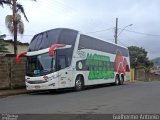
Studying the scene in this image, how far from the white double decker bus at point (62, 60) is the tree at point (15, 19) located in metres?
3.99

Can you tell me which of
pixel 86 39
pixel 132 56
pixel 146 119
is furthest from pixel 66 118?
pixel 132 56

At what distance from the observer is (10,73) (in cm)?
2747

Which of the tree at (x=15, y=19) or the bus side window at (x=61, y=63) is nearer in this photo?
the bus side window at (x=61, y=63)

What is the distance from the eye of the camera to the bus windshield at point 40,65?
77.9 ft

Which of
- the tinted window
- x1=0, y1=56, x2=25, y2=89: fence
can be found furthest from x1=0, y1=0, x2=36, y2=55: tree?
the tinted window

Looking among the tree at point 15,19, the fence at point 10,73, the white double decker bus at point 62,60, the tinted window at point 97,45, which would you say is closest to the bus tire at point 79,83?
the white double decker bus at point 62,60

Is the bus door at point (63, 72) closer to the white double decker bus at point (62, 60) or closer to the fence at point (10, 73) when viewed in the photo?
the white double decker bus at point (62, 60)

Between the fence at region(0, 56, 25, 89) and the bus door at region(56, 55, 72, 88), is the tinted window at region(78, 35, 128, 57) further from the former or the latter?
the fence at region(0, 56, 25, 89)

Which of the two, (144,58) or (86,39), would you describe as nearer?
(86,39)

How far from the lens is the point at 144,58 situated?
87.4 m

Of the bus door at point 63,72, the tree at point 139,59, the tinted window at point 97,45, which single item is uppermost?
the tree at point 139,59

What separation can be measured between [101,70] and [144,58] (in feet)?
191

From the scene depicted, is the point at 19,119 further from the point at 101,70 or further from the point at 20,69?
the point at 101,70

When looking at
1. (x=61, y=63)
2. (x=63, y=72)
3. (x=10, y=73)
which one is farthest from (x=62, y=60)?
(x=10, y=73)
